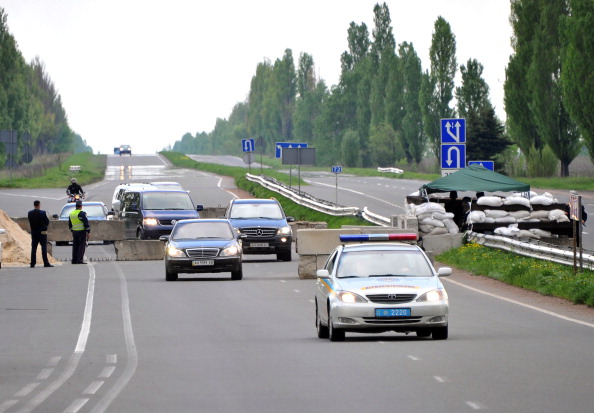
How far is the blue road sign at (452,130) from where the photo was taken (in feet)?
109

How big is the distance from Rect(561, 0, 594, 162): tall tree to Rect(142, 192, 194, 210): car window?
3548cm

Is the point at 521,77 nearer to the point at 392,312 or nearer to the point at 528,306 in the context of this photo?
the point at 528,306

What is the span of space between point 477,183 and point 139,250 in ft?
33.7

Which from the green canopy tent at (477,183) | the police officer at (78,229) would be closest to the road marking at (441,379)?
the green canopy tent at (477,183)

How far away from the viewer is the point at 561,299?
2584 centimetres

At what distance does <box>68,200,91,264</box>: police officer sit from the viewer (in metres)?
37.0

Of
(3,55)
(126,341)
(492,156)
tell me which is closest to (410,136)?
(492,156)

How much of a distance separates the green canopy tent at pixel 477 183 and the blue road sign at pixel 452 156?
3.23 m

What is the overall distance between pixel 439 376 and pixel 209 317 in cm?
893

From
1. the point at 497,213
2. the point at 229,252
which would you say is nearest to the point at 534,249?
the point at 497,213

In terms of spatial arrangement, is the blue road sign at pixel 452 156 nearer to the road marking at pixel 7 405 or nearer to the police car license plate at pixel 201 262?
the police car license plate at pixel 201 262

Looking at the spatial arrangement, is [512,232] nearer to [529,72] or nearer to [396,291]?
[396,291]

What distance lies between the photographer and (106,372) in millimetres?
14539

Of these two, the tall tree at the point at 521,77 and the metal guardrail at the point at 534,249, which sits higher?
the tall tree at the point at 521,77
